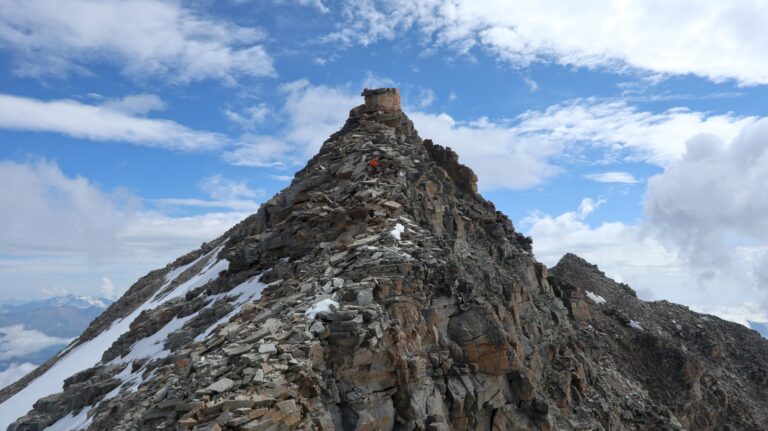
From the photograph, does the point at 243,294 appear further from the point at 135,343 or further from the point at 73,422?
the point at 135,343

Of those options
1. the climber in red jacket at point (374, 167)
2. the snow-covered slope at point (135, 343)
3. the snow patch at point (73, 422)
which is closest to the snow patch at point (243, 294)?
the snow-covered slope at point (135, 343)

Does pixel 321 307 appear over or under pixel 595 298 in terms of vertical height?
under

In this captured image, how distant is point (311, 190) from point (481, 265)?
1231 cm

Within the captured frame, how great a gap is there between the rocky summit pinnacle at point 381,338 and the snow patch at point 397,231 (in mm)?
101

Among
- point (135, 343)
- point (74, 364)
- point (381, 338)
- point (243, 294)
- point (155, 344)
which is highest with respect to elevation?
point (243, 294)

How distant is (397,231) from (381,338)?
8.18m

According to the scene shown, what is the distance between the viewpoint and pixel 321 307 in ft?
65.0

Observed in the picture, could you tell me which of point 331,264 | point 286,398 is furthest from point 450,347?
point 286,398

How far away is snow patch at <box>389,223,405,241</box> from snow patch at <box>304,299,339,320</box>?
6.32 m

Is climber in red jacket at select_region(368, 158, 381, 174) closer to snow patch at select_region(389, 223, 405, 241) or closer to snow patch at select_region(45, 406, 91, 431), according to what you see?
snow patch at select_region(389, 223, 405, 241)

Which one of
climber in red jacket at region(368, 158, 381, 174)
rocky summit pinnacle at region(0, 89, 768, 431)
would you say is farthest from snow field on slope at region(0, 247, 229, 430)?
climber in red jacket at region(368, 158, 381, 174)

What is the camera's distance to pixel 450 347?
894 inches

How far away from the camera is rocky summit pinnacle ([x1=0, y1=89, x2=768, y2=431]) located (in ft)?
57.2

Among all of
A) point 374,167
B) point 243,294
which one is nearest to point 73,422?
point 243,294
